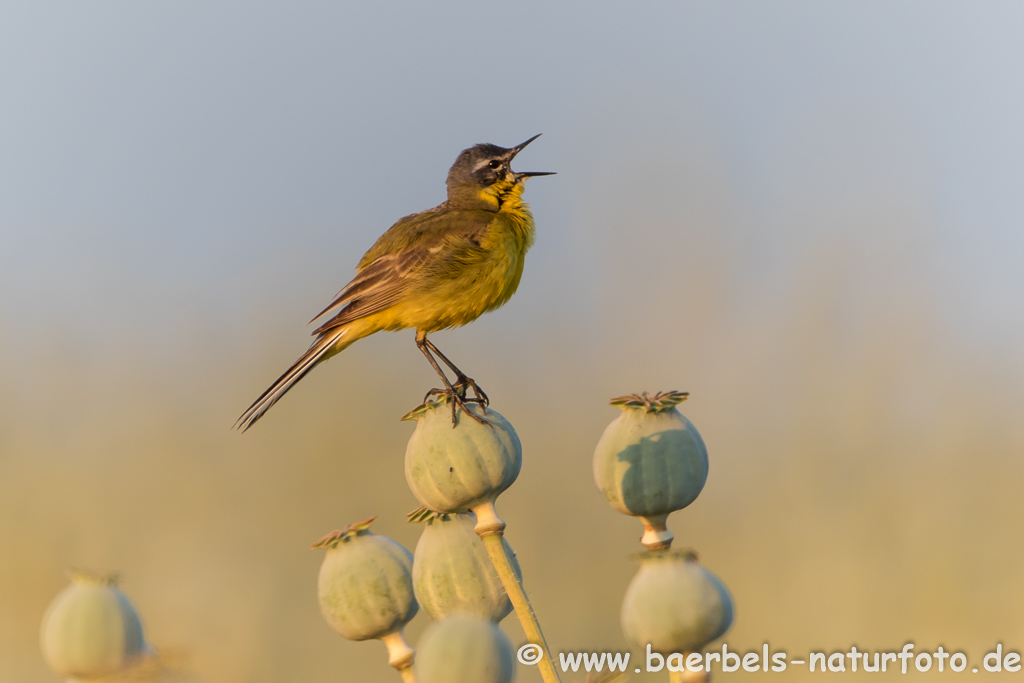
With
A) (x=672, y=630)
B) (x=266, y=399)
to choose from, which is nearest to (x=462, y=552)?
(x=672, y=630)

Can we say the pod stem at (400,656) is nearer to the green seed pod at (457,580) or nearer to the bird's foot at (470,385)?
the green seed pod at (457,580)

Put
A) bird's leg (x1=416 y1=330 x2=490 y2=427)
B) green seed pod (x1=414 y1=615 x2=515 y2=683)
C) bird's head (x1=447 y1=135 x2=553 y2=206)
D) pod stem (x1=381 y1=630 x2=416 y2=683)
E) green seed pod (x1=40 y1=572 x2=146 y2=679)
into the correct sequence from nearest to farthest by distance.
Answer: green seed pod (x1=414 y1=615 x2=515 y2=683) → green seed pod (x1=40 y1=572 x2=146 y2=679) → pod stem (x1=381 y1=630 x2=416 y2=683) → bird's leg (x1=416 y1=330 x2=490 y2=427) → bird's head (x1=447 y1=135 x2=553 y2=206)

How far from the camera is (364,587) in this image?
2285mm

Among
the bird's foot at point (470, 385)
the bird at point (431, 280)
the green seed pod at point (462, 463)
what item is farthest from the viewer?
the bird at point (431, 280)

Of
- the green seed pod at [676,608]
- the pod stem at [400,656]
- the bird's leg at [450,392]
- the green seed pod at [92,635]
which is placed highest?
the bird's leg at [450,392]

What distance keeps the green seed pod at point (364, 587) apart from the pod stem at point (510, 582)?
21 cm

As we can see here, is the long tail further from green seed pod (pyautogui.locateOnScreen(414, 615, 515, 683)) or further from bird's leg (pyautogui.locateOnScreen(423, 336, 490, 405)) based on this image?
green seed pod (pyautogui.locateOnScreen(414, 615, 515, 683))

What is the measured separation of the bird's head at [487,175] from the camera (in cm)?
564

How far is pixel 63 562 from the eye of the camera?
6570mm

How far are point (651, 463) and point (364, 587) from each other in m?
0.68

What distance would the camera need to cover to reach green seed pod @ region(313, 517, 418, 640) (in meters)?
2.27

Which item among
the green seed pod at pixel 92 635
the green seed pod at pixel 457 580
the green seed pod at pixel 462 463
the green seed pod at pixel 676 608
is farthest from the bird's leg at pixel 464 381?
the green seed pod at pixel 92 635

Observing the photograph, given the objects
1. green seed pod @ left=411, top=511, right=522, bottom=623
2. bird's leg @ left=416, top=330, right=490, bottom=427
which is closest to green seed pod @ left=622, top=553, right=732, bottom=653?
green seed pod @ left=411, top=511, right=522, bottom=623

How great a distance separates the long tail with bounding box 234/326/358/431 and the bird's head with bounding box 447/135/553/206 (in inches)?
50.1
